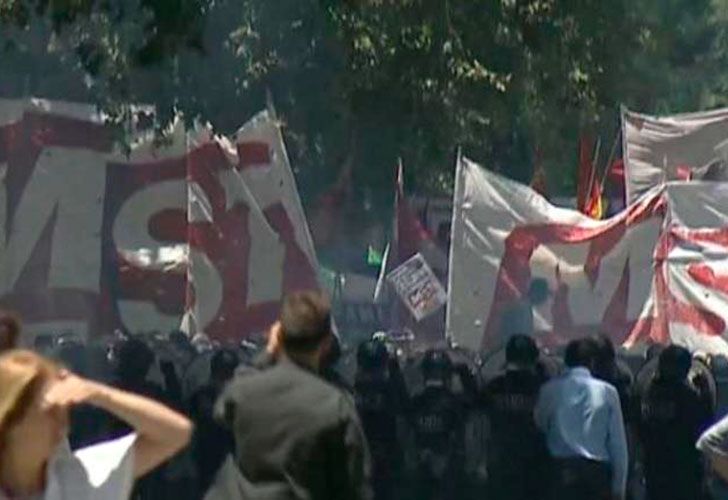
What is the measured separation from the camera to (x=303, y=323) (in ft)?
24.1

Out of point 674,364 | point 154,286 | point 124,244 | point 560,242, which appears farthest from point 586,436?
point 124,244

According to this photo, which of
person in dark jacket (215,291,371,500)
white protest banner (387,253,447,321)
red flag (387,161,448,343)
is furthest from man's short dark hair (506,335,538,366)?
red flag (387,161,448,343)

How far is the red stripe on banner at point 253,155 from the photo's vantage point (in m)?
24.1

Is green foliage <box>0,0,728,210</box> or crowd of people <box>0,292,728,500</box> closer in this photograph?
crowd of people <box>0,292,728,500</box>

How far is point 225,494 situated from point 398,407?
→ 31.1 feet

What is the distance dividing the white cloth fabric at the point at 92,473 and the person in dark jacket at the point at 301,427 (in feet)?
5.02

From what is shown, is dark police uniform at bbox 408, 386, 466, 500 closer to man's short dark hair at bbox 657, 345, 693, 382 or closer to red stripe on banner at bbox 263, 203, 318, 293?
man's short dark hair at bbox 657, 345, 693, 382

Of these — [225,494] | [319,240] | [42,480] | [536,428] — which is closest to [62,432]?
[42,480]

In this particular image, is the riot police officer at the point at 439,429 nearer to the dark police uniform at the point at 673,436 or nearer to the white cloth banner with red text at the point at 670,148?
the dark police uniform at the point at 673,436

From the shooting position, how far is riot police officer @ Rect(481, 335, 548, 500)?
15953 mm

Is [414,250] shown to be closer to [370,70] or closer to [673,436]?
[370,70]

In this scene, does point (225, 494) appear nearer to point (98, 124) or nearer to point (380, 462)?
point (380, 462)

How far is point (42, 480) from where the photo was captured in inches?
220

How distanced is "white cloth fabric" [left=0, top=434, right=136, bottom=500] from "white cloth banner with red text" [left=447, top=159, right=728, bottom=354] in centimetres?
1740
